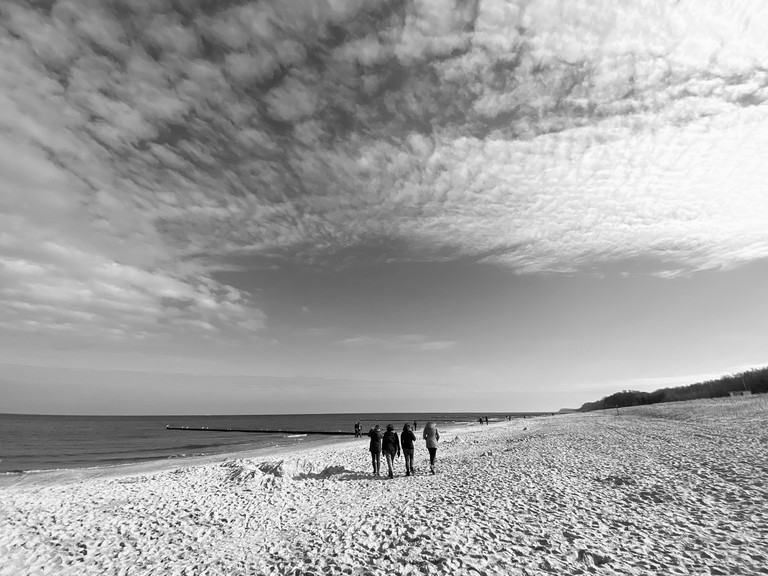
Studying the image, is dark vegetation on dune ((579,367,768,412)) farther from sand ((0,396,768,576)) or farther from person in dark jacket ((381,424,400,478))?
person in dark jacket ((381,424,400,478))

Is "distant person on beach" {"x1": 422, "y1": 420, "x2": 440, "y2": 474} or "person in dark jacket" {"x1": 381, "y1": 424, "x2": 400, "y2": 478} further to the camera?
"person in dark jacket" {"x1": 381, "y1": 424, "x2": 400, "y2": 478}

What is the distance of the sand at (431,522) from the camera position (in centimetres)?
737

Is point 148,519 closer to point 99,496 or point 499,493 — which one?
point 99,496

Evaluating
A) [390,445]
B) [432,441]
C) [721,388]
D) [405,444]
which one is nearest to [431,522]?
[405,444]

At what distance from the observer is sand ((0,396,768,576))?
7371 mm

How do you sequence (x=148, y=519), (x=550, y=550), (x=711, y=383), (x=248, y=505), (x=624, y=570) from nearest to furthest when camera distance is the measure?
(x=624, y=570) → (x=550, y=550) → (x=148, y=519) → (x=248, y=505) → (x=711, y=383)

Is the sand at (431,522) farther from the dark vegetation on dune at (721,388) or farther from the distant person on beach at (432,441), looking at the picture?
the dark vegetation on dune at (721,388)

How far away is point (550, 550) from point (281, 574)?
549 cm

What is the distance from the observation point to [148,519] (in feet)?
38.4

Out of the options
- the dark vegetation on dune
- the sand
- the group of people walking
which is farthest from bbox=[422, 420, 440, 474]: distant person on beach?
the dark vegetation on dune

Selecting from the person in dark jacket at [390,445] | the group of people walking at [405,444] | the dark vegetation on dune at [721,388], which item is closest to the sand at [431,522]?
the group of people walking at [405,444]

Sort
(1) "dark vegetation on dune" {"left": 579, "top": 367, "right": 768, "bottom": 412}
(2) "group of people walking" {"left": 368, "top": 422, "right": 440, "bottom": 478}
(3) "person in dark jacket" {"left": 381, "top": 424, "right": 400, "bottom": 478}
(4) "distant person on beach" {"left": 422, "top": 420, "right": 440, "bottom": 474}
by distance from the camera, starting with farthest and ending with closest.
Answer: (1) "dark vegetation on dune" {"left": 579, "top": 367, "right": 768, "bottom": 412}
(3) "person in dark jacket" {"left": 381, "top": 424, "right": 400, "bottom": 478}
(4) "distant person on beach" {"left": 422, "top": 420, "right": 440, "bottom": 474}
(2) "group of people walking" {"left": 368, "top": 422, "right": 440, "bottom": 478}

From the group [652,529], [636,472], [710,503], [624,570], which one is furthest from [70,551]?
[636,472]

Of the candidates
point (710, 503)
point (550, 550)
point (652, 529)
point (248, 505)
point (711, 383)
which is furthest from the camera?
point (711, 383)
